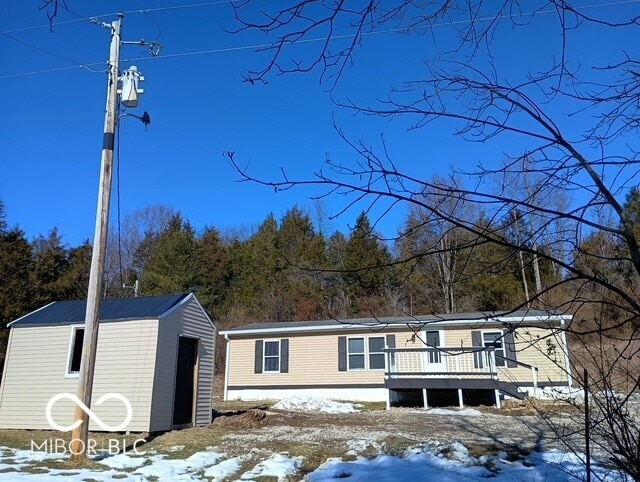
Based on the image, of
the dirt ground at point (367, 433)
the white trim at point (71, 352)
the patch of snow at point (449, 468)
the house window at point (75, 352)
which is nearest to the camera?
the patch of snow at point (449, 468)

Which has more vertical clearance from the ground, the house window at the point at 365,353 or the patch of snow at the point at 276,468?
the house window at the point at 365,353

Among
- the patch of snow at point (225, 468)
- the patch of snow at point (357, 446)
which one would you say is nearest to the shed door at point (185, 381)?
the patch of snow at point (225, 468)

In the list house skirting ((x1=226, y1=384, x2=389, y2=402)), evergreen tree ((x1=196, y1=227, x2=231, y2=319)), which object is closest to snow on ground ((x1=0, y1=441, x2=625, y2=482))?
house skirting ((x1=226, y1=384, x2=389, y2=402))

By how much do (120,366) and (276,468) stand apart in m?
5.41

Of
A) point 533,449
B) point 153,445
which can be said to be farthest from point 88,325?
point 533,449

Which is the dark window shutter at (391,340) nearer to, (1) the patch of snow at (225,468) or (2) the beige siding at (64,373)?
(2) the beige siding at (64,373)

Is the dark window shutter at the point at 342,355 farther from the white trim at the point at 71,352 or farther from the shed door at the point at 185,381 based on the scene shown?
the white trim at the point at 71,352

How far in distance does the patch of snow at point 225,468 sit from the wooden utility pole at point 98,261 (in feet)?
6.73

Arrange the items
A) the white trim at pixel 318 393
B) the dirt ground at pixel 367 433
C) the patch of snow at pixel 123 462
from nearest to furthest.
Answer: the patch of snow at pixel 123 462, the dirt ground at pixel 367 433, the white trim at pixel 318 393

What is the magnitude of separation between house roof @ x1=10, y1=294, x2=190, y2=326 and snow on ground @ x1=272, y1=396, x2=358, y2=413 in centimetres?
610

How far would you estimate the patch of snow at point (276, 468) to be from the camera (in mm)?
6375

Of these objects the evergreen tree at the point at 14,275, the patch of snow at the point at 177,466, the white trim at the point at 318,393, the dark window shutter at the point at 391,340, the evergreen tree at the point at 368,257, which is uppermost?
the evergreen tree at the point at 14,275

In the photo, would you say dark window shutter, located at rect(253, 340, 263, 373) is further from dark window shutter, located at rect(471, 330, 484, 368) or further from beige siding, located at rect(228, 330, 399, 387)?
dark window shutter, located at rect(471, 330, 484, 368)

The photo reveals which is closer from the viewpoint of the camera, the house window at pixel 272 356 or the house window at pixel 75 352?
the house window at pixel 75 352
